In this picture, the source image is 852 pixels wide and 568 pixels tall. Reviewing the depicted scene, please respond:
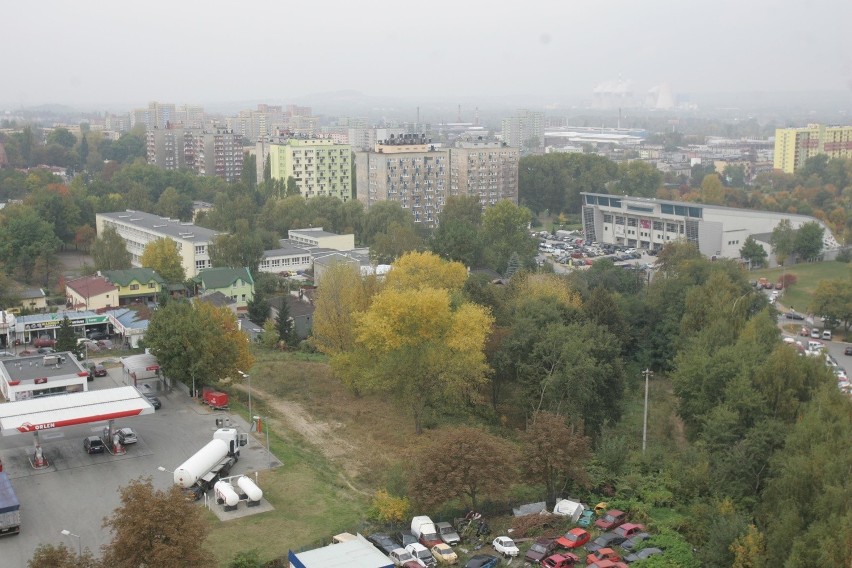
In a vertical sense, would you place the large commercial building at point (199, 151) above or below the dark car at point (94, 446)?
above

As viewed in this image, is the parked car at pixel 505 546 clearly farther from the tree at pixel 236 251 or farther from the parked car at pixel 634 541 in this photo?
the tree at pixel 236 251

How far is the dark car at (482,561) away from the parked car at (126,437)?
473 cm

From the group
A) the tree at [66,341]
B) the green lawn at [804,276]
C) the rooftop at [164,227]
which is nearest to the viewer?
the tree at [66,341]

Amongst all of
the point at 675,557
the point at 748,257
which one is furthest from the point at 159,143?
the point at 675,557

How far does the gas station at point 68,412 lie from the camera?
404 inches

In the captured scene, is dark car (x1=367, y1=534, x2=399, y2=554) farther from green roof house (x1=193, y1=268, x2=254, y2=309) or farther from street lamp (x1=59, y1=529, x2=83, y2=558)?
green roof house (x1=193, y1=268, x2=254, y2=309)

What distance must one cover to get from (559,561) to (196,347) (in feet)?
21.4

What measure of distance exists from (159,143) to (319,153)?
15.8 m

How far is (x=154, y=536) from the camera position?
6.89 m

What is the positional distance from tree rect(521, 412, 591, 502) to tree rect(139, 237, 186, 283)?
13.3 metres

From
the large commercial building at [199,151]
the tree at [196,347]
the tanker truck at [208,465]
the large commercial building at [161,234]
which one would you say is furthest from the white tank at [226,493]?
the large commercial building at [199,151]

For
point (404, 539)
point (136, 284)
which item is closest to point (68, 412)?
point (404, 539)

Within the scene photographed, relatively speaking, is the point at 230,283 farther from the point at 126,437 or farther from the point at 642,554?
the point at 642,554

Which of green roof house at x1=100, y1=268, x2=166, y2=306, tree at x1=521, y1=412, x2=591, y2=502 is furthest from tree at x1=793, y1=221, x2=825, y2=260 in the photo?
tree at x1=521, y1=412, x2=591, y2=502
